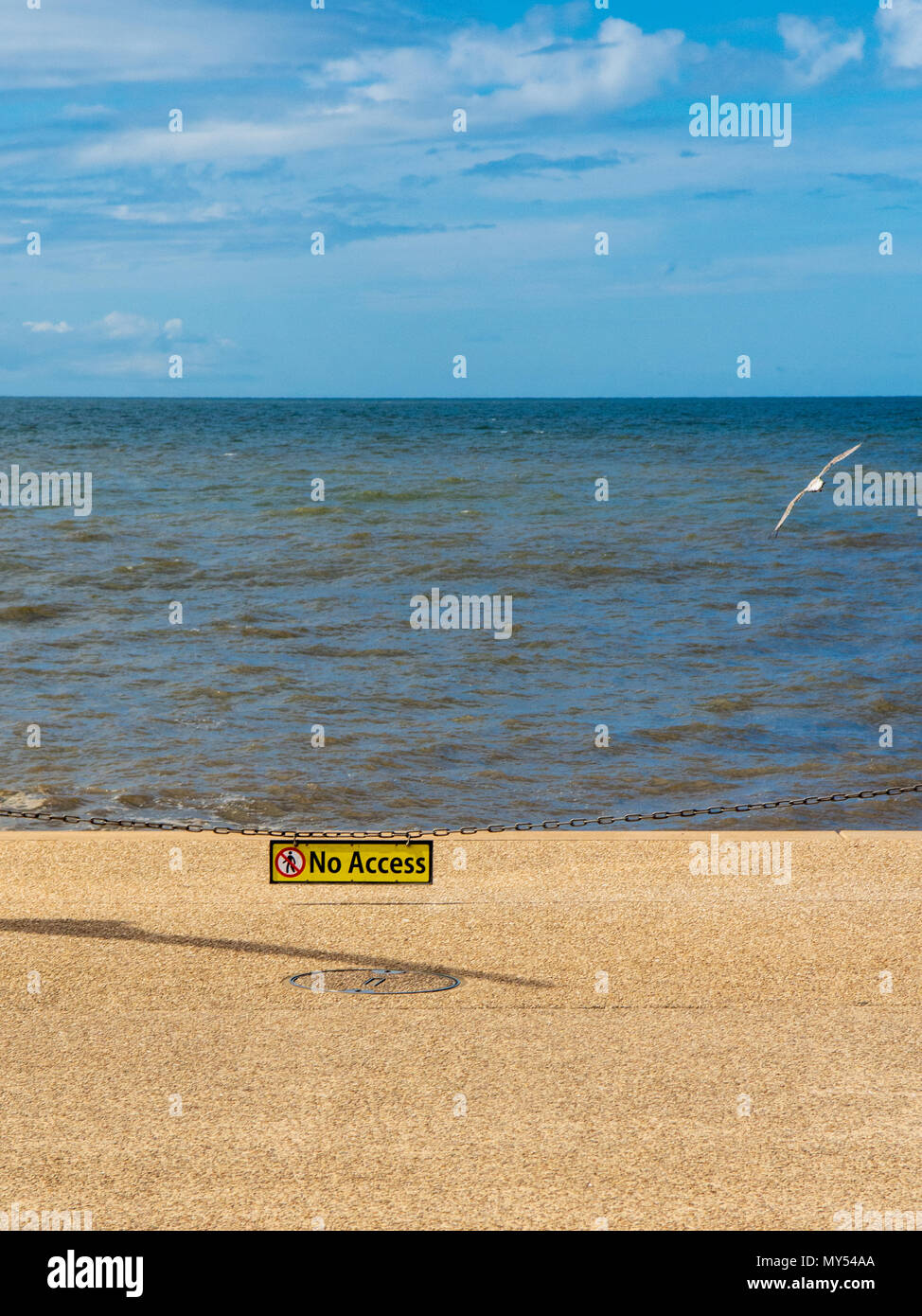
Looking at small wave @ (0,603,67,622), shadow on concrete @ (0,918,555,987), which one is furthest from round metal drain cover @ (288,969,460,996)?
small wave @ (0,603,67,622)

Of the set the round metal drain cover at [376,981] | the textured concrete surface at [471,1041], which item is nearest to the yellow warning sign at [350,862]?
the textured concrete surface at [471,1041]

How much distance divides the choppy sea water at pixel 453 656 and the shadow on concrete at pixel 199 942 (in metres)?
2.94

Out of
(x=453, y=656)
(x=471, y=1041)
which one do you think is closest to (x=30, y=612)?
(x=453, y=656)

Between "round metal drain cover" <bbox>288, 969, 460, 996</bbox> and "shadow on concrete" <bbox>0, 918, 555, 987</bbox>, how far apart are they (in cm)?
7

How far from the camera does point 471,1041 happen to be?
19.1ft

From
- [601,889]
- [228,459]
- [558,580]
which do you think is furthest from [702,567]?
[228,459]

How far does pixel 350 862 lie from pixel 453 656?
901 cm

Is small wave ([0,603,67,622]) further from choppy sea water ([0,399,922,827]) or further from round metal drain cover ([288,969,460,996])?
round metal drain cover ([288,969,460,996])

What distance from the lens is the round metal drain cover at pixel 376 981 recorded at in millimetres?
6492

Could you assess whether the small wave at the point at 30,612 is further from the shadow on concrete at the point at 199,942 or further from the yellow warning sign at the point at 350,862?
the yellow warning sign at the point at 350,862

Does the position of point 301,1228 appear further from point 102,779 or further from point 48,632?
point 48,632

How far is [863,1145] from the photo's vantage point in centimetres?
487

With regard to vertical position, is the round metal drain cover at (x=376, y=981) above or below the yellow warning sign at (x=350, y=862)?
below

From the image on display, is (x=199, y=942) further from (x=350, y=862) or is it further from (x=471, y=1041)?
(x=471, y=1041)
